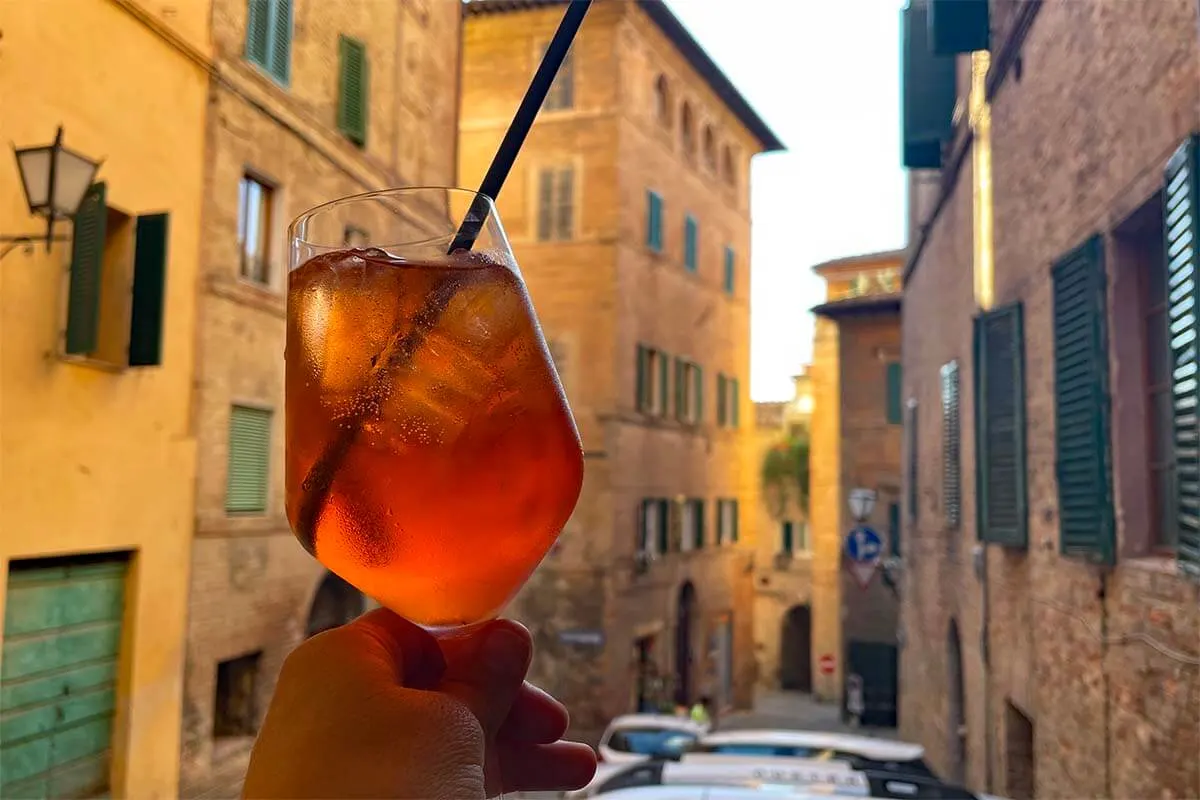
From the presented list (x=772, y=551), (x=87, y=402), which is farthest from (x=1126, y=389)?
(x=772, y=551)

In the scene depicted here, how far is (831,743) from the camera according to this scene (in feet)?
26.4

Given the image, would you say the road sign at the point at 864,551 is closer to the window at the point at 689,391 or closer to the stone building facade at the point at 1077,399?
the stone building facade at the point at 1077,399

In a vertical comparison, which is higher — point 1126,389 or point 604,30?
point 604,30

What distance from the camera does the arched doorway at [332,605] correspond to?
182 inches

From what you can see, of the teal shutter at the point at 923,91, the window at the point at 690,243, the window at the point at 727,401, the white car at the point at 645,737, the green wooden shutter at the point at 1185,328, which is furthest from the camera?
the window at the point at 727,401

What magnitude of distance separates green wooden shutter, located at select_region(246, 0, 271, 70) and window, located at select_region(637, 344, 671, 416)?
38.8ft

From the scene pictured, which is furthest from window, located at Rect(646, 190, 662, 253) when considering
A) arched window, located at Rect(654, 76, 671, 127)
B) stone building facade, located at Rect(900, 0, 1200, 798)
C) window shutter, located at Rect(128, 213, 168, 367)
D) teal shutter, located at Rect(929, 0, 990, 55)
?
window shutter, located at Rect(128, 213, 168, 367)

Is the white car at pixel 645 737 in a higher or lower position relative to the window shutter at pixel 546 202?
lower

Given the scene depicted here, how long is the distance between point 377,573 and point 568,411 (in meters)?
0.28

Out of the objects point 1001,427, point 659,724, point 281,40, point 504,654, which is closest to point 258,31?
point 281,40

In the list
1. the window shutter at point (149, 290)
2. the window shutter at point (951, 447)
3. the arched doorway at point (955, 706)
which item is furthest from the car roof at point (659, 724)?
the window shutter at point (149, 290)

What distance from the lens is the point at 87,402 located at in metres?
2.99

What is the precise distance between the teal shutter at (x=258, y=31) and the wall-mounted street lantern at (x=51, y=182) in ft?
1.90

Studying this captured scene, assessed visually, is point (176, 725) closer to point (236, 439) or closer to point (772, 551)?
point (236, 439)
